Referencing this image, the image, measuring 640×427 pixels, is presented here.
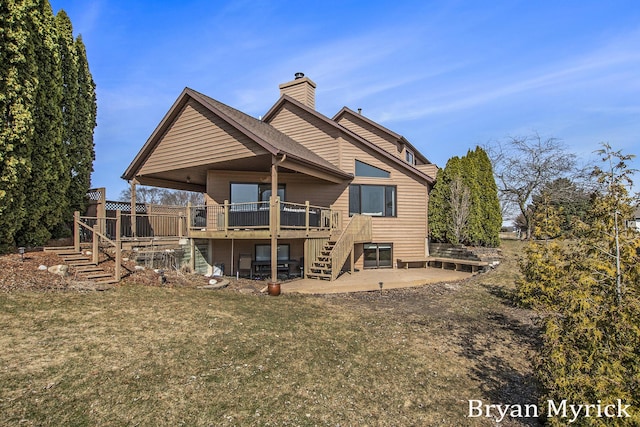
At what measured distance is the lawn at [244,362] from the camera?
12.2ft

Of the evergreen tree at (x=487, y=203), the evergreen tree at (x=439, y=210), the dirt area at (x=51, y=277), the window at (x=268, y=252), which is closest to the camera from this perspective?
the dirt area at (x=51, y=277)

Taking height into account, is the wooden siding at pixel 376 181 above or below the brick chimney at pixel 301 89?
below

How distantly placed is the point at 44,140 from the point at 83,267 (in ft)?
14.2

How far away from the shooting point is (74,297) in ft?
23.5

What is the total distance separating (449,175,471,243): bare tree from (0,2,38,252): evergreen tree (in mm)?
16777

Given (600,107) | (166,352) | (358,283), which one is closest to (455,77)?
(600,107)

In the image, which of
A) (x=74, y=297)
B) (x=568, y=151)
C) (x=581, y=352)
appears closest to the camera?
(x=581, y=352)

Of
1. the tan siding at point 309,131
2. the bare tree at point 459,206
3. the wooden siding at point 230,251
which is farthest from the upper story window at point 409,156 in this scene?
the wooden siding at point 230,251

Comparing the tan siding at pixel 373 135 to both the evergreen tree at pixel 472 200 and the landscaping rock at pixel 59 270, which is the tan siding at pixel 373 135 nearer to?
the evergreen tree at pixel 472 200

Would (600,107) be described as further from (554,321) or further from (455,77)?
(554,321)

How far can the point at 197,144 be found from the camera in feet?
40.5

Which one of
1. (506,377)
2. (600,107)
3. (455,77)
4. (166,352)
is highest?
(455,77)

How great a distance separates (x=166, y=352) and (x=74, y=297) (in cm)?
374

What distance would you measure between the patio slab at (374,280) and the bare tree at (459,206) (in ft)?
9.08
